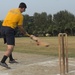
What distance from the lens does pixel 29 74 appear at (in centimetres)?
962

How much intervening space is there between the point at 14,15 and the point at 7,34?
0.67 meters

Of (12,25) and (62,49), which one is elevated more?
(12,25)

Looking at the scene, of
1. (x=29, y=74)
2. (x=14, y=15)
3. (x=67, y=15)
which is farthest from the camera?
(x=67, y=15)

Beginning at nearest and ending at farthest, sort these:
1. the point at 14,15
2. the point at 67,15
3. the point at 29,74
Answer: the point at 29,74 < the point at 14,15 < the point at 67,15

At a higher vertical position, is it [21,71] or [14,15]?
[14,15]

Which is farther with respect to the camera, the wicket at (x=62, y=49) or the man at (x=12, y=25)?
the man at (x=12, y=25)

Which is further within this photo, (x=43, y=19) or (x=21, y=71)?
(x=43, y=19)

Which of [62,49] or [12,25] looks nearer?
[62,49]

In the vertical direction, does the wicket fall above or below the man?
below

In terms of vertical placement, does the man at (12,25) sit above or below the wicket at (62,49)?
above

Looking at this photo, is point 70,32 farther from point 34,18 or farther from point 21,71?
point 21,71

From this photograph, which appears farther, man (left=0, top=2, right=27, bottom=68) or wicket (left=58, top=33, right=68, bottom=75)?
man (left=0, top=2, right=27, bottom=68)

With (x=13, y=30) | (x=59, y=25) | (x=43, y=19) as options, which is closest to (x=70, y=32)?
(x=59, y=25)

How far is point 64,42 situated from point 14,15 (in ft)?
6.48
